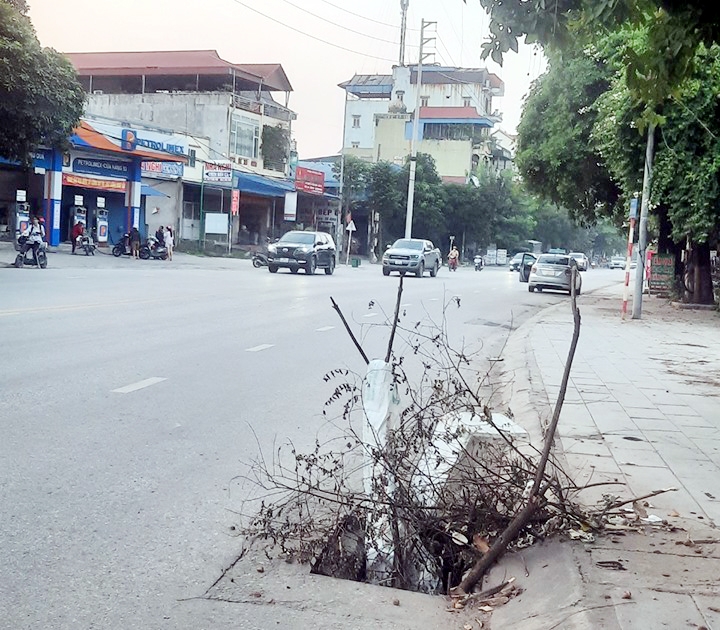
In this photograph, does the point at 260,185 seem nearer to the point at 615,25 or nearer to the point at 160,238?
the point at 160,238

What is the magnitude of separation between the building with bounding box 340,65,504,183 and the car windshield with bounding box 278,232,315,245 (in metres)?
42.0

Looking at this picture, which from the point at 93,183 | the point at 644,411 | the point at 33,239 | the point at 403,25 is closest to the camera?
the point at 644,411

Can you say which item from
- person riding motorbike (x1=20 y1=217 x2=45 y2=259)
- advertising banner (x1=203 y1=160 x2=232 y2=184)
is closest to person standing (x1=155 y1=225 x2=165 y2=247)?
advertising banner (x1=203 y1=160 x2=232 y2=184)

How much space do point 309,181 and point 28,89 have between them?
32.2m

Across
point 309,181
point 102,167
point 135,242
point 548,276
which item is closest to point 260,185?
point 309,181

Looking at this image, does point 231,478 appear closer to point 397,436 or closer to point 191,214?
point 397,436

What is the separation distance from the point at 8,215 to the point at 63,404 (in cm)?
3140

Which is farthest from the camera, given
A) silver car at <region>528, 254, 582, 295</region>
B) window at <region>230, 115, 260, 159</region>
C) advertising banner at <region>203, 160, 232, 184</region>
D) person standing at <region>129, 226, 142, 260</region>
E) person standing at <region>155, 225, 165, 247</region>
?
window at <region>230, 115, 260, 159</region>

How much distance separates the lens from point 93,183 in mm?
37781

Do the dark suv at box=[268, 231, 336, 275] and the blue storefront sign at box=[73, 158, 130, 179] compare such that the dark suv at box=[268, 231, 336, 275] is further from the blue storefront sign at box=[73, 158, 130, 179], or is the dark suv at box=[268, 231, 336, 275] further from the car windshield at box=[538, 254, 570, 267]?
the blue storefront sign at box=[73, 158, 130, 179]

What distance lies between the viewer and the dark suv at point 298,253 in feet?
112

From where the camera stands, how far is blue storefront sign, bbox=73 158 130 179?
37.2 m

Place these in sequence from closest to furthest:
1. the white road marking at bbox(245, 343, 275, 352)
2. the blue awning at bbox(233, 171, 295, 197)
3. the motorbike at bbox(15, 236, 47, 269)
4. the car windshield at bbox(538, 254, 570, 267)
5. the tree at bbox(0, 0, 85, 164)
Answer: the white road marking at bbox(245, 343, 275, 352) < the tree at bbox(0, 0, 85, 164) < the motorbike at bbox(15, 236, 47, 269) < the car windshield at bbox(538, 254, 570, 267) < the blue awning at bbox(233, 171, 295, 197)

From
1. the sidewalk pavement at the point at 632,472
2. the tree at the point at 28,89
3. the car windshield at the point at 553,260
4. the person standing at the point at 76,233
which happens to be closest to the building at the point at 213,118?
the person standing at the point at 76,233
